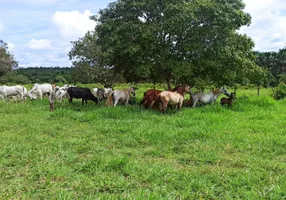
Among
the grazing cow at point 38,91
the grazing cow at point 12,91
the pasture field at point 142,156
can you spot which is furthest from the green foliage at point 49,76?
the pasture field at point 142,156

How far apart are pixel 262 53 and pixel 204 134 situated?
1988 inches

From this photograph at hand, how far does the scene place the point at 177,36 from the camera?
13195 millimetres

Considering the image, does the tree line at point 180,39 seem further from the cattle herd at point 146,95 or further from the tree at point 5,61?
the tree at point 5,61

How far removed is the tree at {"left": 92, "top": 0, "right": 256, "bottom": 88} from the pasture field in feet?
9.83

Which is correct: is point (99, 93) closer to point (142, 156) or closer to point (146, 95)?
point (146, 95)

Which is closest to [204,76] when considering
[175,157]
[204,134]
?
[204,134]

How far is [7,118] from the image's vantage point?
1087 centimetres

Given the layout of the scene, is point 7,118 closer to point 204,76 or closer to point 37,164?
point 37,164

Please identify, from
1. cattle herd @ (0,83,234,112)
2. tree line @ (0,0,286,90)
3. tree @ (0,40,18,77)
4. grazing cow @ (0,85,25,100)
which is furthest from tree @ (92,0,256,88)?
tree @ (0,40,18,77)

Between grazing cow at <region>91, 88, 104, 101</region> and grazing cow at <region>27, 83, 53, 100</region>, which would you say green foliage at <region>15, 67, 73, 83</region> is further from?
grazing cow at <region>91, 88, 104, 101</region>

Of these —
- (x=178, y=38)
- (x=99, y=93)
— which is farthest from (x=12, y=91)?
(x=178, y=38)

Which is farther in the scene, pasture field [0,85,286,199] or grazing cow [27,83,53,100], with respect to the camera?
grazing cow [27,83,53,100]

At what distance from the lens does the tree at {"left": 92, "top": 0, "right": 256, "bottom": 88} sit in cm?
1241

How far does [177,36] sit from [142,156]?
Answer: 7.83 metres
